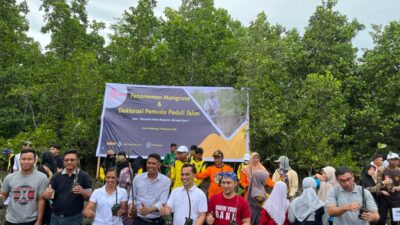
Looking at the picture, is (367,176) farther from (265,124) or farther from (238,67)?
(238,67)

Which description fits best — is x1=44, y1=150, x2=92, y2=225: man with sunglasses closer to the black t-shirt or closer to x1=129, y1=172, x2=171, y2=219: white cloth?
the black t-shirt

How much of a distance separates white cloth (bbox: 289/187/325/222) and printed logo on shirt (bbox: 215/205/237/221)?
53.5 inches

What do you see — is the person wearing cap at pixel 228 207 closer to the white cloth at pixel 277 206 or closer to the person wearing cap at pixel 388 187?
the white cloth at pixel 277 206

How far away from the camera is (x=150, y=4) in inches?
777

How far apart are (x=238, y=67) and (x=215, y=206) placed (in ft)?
35.6

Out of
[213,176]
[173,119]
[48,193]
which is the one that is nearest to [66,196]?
[48,193]

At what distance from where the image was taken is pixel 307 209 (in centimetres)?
505

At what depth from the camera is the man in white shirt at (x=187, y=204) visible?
436 centimetres

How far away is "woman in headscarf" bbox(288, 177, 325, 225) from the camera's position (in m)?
5.04

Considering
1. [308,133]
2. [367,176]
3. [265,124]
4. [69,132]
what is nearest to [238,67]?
[265,124]

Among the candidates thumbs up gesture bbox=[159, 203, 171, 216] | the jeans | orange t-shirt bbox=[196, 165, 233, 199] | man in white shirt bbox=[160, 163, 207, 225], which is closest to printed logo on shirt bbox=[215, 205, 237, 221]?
man in white shirt bbox=[160, 163, 207, 225]

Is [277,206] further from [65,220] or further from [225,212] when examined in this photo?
[65,220]

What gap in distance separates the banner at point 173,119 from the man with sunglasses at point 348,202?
9263mm

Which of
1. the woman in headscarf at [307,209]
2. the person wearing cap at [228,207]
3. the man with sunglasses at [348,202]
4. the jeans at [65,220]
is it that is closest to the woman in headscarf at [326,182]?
the woman in headscarf at [307,209]
